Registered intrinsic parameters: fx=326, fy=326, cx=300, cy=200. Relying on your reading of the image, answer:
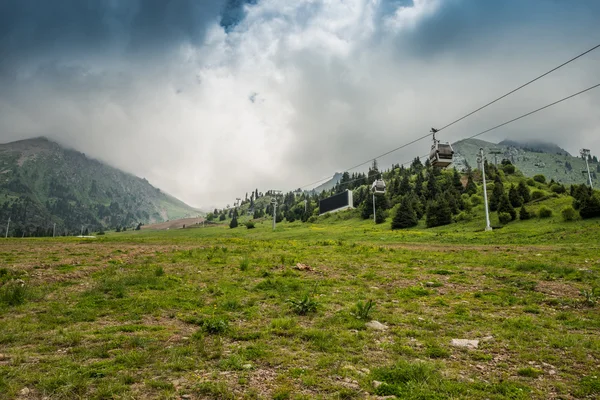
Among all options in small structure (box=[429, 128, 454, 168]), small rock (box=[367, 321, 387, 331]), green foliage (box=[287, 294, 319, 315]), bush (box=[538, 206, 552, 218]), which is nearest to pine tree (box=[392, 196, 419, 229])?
bush (box=[538, 206, 552, 218])

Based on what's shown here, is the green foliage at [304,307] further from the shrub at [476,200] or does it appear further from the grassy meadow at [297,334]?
the shrub at [476,200]

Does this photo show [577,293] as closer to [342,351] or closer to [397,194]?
[342,351]

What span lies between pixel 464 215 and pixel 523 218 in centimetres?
1172

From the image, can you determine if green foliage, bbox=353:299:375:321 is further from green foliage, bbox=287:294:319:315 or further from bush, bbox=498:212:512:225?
bush, bbox=498:212:512:225

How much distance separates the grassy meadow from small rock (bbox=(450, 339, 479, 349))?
6.5 inches

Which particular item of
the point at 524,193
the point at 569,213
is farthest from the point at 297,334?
the point at 524,193

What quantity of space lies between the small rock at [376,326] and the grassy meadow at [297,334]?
68 mm

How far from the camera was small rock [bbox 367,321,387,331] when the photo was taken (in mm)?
9586

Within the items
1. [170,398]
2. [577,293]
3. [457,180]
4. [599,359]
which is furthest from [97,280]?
[457,180]

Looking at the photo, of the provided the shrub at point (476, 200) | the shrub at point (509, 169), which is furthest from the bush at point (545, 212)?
the shrub at point (509, 169)

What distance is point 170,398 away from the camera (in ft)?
18.8

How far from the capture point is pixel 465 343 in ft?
27.5

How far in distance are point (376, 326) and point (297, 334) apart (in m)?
2.43

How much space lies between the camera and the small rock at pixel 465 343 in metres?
8.22
